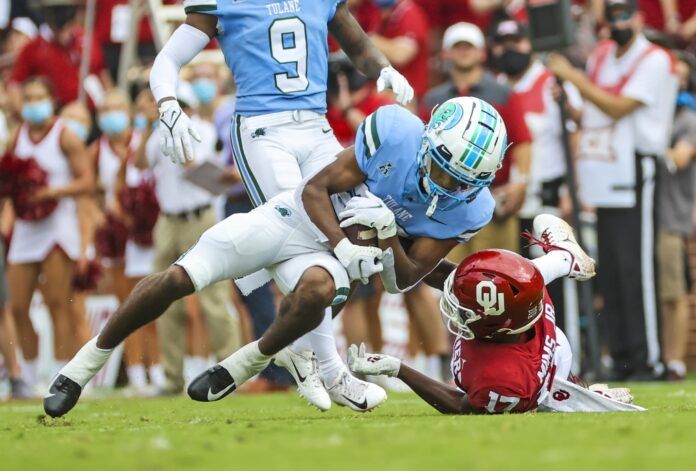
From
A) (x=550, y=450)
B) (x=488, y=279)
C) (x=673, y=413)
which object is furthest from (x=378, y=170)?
(x=550, y=450)

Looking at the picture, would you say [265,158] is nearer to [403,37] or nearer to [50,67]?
[403,37]

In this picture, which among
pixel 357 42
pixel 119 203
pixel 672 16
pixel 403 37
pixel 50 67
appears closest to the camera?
pixel 357 42

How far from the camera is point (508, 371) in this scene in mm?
5863

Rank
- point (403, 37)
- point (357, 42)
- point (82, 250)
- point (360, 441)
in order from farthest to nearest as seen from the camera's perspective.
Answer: point (403, 37) < point (82, 250) < point (357, 42) < point (360, 441)

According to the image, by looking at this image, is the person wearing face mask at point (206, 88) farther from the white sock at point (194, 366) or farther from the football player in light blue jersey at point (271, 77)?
the football player in light blue jersey at point (271, 77)

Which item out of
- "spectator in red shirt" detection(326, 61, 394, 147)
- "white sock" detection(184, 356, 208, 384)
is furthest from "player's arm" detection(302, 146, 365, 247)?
"white sock" detection(184, 356, 208, 384)

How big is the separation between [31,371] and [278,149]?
4505mm

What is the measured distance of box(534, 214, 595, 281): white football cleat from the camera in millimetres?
6559

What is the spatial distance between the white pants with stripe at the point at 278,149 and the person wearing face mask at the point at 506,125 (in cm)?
302

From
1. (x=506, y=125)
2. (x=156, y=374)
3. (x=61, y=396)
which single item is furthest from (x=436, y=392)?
(x=156, y=374)

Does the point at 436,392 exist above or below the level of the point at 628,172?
below

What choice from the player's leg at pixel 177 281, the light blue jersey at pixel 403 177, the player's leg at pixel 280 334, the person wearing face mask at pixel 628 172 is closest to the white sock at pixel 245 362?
the player's leg at pixel 280 334

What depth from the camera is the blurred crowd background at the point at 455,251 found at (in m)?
9.99

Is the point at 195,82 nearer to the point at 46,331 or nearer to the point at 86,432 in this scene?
the point at 46,331
